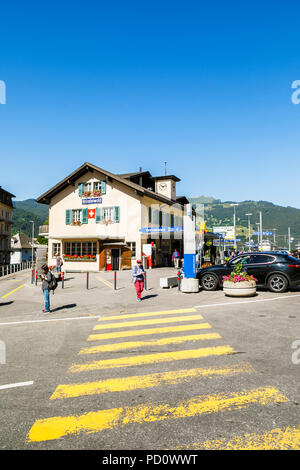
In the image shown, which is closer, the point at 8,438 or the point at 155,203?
the point at 8,438

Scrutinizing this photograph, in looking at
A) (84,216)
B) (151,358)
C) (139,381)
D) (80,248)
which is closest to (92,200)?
(84,216)

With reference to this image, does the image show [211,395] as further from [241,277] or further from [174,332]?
[241,277]

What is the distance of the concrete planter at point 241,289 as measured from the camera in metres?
12.4

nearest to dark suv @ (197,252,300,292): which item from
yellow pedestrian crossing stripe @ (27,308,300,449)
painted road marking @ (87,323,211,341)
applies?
painted road marking @ (87,323,211,341)

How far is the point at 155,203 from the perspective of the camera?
31500 mm

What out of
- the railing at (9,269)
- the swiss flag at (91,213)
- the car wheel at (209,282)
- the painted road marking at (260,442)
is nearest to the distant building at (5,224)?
the railing at (9,269)

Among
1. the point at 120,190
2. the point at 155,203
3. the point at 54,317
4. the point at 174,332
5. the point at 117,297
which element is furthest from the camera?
the point at 155,203

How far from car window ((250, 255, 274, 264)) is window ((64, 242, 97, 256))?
17837mm

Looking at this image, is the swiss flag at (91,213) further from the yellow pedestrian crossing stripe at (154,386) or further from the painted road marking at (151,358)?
the painted road marking at (151,358)

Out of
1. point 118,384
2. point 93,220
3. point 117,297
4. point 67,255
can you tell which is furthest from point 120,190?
point 118,384

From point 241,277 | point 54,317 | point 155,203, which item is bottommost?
point 54,317

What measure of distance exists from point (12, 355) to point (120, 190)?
23.6 meters

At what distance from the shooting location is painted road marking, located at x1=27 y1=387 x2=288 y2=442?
3.51 meters

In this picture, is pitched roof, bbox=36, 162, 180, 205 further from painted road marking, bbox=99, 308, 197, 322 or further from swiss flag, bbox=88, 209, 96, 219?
painted road marking, bbox=99, 308, 197, 322
